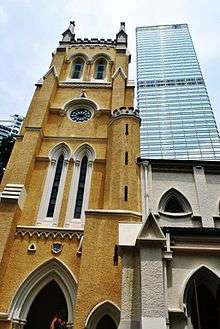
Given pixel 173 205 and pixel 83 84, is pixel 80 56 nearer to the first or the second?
pixel 83 84

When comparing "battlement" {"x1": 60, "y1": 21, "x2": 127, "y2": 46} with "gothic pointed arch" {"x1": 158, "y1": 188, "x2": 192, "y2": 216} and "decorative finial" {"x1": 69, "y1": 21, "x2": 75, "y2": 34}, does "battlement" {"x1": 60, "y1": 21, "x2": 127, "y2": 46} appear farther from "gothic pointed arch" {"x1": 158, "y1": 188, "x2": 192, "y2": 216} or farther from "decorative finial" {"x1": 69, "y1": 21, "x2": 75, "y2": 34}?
"gothic pointed arch" {"x1": 158, "y1": 188, "x2": 192, "y2": 216}

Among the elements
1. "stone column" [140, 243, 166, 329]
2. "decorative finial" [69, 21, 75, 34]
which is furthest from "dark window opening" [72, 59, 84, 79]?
"stone column" [140, 243, 166, 329]

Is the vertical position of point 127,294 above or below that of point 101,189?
below

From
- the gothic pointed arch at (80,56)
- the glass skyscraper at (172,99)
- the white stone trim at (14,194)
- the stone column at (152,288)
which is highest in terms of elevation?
the glass skyscraper at (172,99)

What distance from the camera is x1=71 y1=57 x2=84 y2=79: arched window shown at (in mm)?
22856

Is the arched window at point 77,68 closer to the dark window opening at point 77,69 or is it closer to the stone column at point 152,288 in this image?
the dark window opening at point 77,69

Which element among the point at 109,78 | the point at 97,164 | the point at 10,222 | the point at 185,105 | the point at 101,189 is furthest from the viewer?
the point at 185,105

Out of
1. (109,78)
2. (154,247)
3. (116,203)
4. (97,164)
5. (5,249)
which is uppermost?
(109,78)

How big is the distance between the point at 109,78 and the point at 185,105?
4440 cm

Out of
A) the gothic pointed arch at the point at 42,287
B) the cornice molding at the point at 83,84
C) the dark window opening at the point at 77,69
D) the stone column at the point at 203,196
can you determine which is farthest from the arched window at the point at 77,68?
the gothic pointed arch at the point at 42,287

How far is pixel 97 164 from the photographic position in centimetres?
1667

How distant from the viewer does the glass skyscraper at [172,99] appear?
176ft

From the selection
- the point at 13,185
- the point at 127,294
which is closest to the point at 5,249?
the point at 13,185

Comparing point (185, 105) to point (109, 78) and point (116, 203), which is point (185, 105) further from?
point (116, 203)
